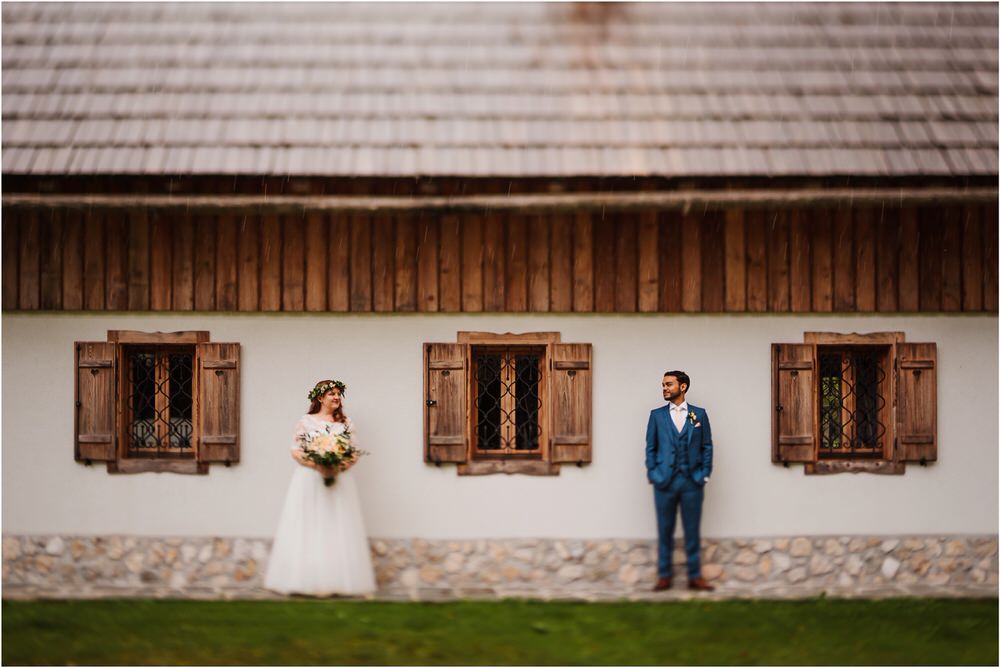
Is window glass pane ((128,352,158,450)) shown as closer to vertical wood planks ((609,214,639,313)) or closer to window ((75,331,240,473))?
window ((75,331,240,473))

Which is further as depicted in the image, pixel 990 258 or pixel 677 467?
pixel 990 258

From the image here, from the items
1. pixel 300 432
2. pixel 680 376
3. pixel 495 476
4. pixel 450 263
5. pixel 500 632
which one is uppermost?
pixel 450 263

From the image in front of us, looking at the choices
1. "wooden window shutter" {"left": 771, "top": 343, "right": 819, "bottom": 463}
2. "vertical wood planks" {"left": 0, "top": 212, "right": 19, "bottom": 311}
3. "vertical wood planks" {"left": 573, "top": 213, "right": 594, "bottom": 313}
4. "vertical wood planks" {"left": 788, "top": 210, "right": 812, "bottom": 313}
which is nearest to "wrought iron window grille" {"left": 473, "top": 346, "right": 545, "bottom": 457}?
"vertical wood planks" {"left": 573, "top": 213, "right": 594, "bottom": 313}

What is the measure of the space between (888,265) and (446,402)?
12.2ft

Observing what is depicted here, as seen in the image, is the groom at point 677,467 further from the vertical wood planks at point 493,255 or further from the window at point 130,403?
the window at point 130,403

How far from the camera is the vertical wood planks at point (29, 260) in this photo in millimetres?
7570

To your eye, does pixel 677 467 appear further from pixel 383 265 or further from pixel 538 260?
pixel 383 265

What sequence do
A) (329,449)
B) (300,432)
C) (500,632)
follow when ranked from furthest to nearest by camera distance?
(300,432) → (329,449) → (500,632)

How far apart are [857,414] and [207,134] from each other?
5.62 meters

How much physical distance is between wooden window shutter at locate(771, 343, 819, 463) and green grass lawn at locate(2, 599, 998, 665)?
116cm

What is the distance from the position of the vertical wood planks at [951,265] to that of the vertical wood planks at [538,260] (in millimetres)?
3176

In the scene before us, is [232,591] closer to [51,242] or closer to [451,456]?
[451,456]

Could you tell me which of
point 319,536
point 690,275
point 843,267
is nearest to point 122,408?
point 319,536

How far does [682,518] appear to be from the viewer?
287 inches
